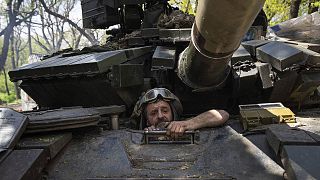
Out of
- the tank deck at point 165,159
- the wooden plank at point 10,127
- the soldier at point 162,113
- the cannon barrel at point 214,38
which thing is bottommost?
the tank deck at point 165,159

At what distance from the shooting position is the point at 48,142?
2852 mm

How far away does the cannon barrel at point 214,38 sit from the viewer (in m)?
2.09

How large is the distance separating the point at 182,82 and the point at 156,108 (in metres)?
0.77

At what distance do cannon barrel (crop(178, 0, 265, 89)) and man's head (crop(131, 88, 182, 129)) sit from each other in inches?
13.1

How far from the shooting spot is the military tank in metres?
2.60

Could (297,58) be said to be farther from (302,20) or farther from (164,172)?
(302,20)

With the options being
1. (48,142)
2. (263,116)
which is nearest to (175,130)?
(263,116)

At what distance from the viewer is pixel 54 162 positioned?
2.89 meters

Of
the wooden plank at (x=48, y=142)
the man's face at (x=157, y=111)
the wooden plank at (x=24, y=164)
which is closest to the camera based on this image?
the wooden plank at (x=24, y=164)

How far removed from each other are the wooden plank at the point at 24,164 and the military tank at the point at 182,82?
0.20m

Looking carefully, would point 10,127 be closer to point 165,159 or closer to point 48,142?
point 48,142

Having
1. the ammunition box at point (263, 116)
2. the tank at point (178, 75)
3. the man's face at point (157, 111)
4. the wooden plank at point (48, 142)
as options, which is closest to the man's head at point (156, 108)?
the man's face at point (157, 111)

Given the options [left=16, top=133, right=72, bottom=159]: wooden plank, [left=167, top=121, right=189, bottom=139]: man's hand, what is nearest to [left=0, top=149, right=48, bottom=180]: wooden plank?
[left=16, top=133, right=72, bottom=159]: wooden plank

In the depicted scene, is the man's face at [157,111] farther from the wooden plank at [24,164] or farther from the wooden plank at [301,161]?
the wooden plank at [301,161]
